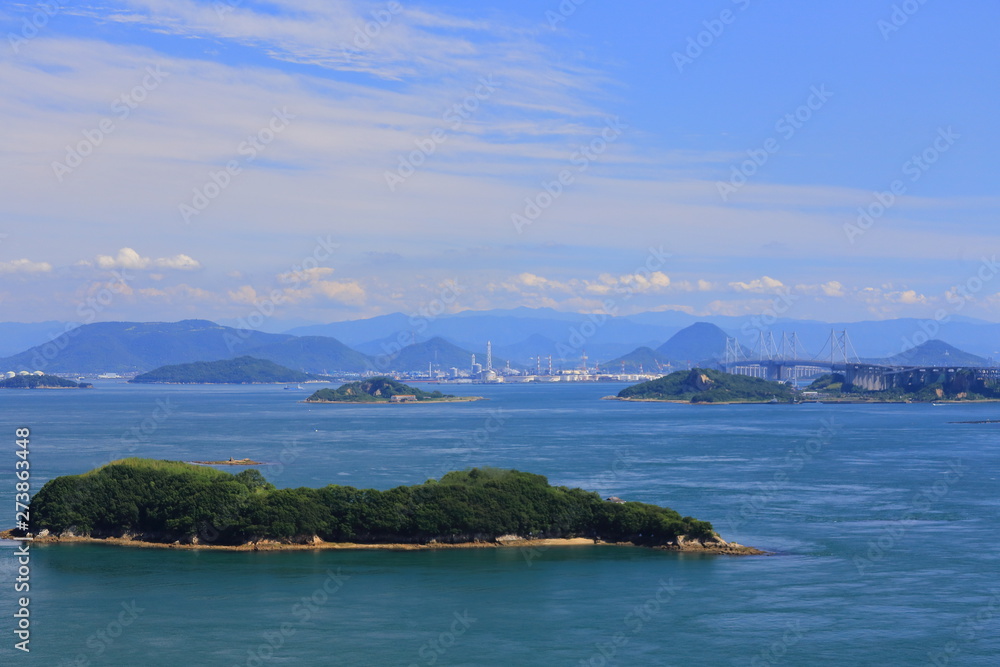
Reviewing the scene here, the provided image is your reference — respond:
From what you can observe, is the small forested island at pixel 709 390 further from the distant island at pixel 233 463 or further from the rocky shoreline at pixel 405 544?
the rocky shoreline at pixel 405 544

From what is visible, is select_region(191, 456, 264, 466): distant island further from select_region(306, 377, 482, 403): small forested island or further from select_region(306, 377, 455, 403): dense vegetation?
select_region(306, 377, 455, 403): dense vegetation

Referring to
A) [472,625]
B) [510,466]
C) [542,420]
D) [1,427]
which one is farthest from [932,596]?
[1,427]

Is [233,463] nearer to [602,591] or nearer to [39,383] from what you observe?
[602,591]

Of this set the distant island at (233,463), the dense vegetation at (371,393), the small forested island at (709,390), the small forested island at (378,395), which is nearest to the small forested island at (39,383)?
the dense vegetation at (371,393)
